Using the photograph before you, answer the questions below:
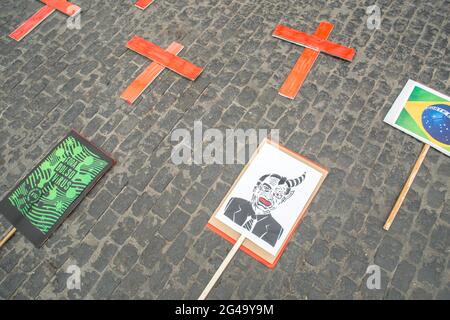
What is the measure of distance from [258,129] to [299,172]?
0.98 m

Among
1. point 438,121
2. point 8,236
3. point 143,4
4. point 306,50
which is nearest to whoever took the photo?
point 8,236

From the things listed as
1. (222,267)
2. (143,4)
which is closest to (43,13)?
(143,4)

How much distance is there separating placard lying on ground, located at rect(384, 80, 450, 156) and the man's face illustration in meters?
2.09

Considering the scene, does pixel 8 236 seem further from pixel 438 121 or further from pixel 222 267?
pixel 438 121

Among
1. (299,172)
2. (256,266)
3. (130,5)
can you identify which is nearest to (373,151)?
(299,172)

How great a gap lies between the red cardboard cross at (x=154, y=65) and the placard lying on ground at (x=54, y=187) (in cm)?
119

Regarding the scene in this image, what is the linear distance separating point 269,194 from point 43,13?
5.87 meters

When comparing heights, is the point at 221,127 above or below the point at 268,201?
above

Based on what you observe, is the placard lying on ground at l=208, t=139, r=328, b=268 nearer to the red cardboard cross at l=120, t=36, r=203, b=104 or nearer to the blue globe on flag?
the blue globe on flag

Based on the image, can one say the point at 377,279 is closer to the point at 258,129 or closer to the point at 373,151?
the point at 373,151

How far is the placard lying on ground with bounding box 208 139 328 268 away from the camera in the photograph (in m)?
4.42

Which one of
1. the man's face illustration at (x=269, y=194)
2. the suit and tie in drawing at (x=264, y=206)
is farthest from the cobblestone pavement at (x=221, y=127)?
the man's face illustration at (x=269, y=194)

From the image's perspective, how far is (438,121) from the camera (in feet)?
16.5
